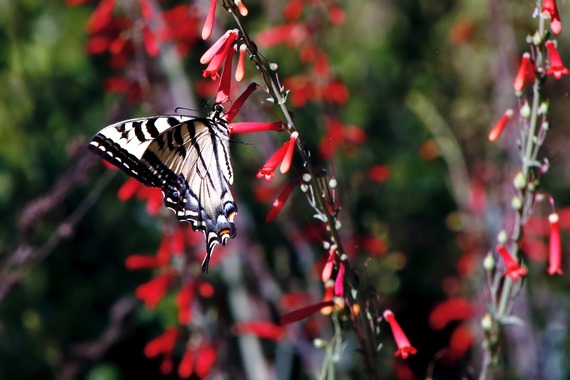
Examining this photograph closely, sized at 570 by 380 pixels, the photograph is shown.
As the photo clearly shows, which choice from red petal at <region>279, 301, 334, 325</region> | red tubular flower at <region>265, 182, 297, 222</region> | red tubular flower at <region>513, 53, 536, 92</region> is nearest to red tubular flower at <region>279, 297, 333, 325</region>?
red petal at <region>279, 301, 334, 325</region>

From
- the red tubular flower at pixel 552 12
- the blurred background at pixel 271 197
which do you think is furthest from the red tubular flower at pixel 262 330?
the red tubular flower at pixel 552 12

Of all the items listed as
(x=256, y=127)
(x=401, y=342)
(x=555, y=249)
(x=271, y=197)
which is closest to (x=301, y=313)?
(x=401, y=342)

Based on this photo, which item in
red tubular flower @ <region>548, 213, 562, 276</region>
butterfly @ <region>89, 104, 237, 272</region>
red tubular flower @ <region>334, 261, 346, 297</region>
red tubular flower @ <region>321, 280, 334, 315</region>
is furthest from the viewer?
butterfly @ <region>89, 104, 237, 272</region>

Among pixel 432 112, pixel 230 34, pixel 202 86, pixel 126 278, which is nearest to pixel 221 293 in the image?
pixel 126 278

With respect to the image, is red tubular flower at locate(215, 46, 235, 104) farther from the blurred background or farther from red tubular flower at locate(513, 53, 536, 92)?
red tubular flower at locate(513, 53, 536, 92)

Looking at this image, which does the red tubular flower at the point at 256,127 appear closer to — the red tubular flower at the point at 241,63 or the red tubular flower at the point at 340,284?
the red tubular flower at the point at 241,63
